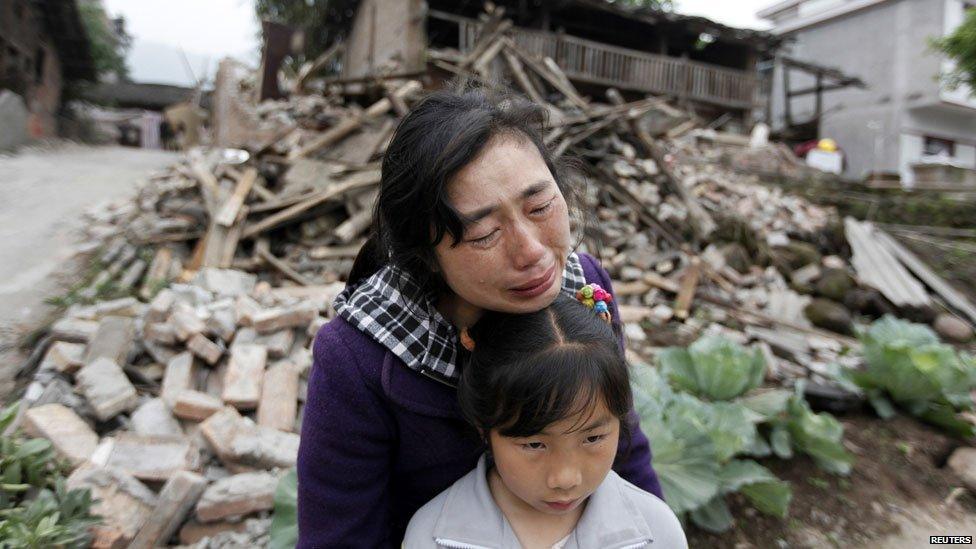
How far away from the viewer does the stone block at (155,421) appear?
267 centimetres

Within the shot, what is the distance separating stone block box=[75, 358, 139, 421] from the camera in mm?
2695

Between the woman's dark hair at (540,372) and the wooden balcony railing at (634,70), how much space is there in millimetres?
11227

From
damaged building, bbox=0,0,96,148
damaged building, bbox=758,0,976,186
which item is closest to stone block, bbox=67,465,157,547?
damaged building, bbox=0,0,96,148

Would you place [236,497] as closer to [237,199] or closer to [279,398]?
[279,398]

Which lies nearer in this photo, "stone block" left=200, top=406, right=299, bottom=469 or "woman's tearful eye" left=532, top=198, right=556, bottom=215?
"woman's tearful eye" left=532, top=198, right=556, bottom=215

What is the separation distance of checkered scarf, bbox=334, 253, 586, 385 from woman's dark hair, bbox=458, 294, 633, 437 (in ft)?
0.21

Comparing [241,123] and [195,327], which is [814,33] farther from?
[195,327]

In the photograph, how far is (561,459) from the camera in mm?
1029

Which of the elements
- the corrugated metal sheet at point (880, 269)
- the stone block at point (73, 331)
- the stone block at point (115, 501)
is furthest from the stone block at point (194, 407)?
the corrugated metal sheet at point (880, 269)

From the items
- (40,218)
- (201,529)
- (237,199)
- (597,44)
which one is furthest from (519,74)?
(597,44)

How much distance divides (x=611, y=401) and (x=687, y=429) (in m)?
1.53

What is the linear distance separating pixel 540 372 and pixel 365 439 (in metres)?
0.39

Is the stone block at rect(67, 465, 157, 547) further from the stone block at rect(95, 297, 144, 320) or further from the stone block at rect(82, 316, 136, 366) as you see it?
the stone block at rect(95, 297, 144, 320)

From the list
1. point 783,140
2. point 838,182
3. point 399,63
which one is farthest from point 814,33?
point 399,63
